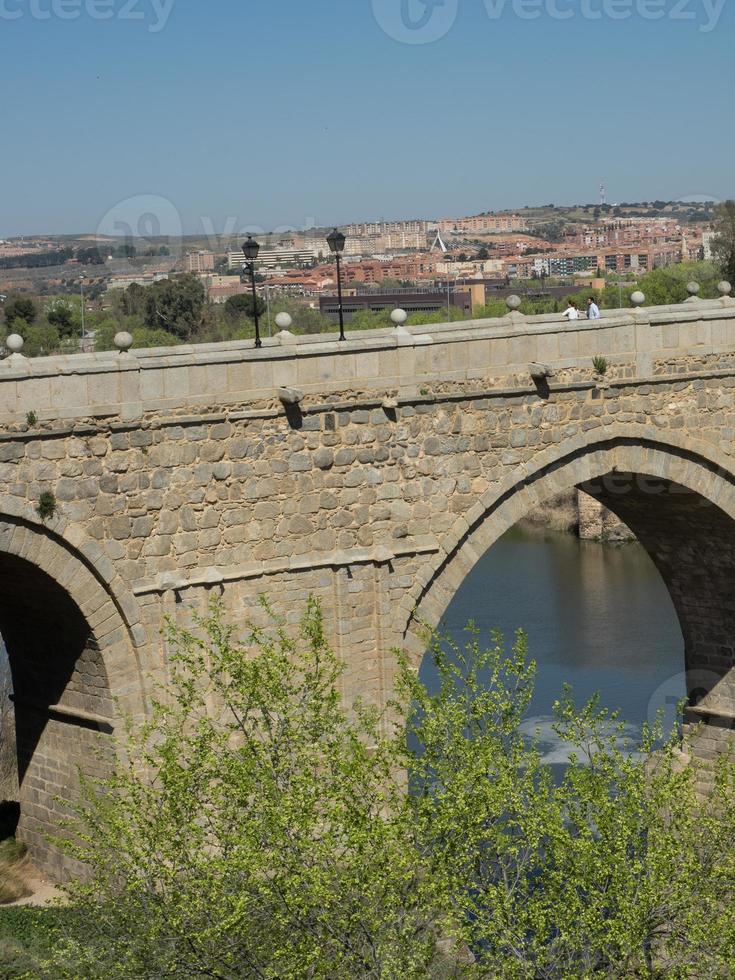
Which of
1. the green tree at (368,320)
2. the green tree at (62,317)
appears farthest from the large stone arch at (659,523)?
the green tree at (368,320)

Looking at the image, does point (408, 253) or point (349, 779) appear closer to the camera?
point (349, 779)

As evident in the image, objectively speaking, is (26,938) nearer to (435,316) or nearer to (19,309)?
(19,309)

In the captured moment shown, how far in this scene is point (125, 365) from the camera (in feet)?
36.7

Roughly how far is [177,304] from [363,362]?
1322 centimetres

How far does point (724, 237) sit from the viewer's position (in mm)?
39219

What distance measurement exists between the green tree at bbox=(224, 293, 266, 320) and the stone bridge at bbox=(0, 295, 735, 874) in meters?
13.5

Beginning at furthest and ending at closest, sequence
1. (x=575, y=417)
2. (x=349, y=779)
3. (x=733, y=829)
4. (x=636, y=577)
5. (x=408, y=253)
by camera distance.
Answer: (x=408, y=253) → (x=636, y=577) → (x=575, y=417) → (x=733, y=829) → (x=349, y=779)

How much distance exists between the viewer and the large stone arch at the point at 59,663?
11.0 metres

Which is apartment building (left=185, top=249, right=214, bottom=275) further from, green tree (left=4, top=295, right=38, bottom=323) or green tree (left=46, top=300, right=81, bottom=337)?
green tree (left=4, top=295, right=38, bottom=323)

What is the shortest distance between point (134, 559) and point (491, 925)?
3860mm

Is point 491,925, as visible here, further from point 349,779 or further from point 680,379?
point 680,379

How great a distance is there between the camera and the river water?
21.6 m

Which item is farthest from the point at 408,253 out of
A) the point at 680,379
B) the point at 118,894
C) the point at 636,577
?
the point at 118,894

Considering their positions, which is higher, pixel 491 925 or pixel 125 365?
pixel 125 365
